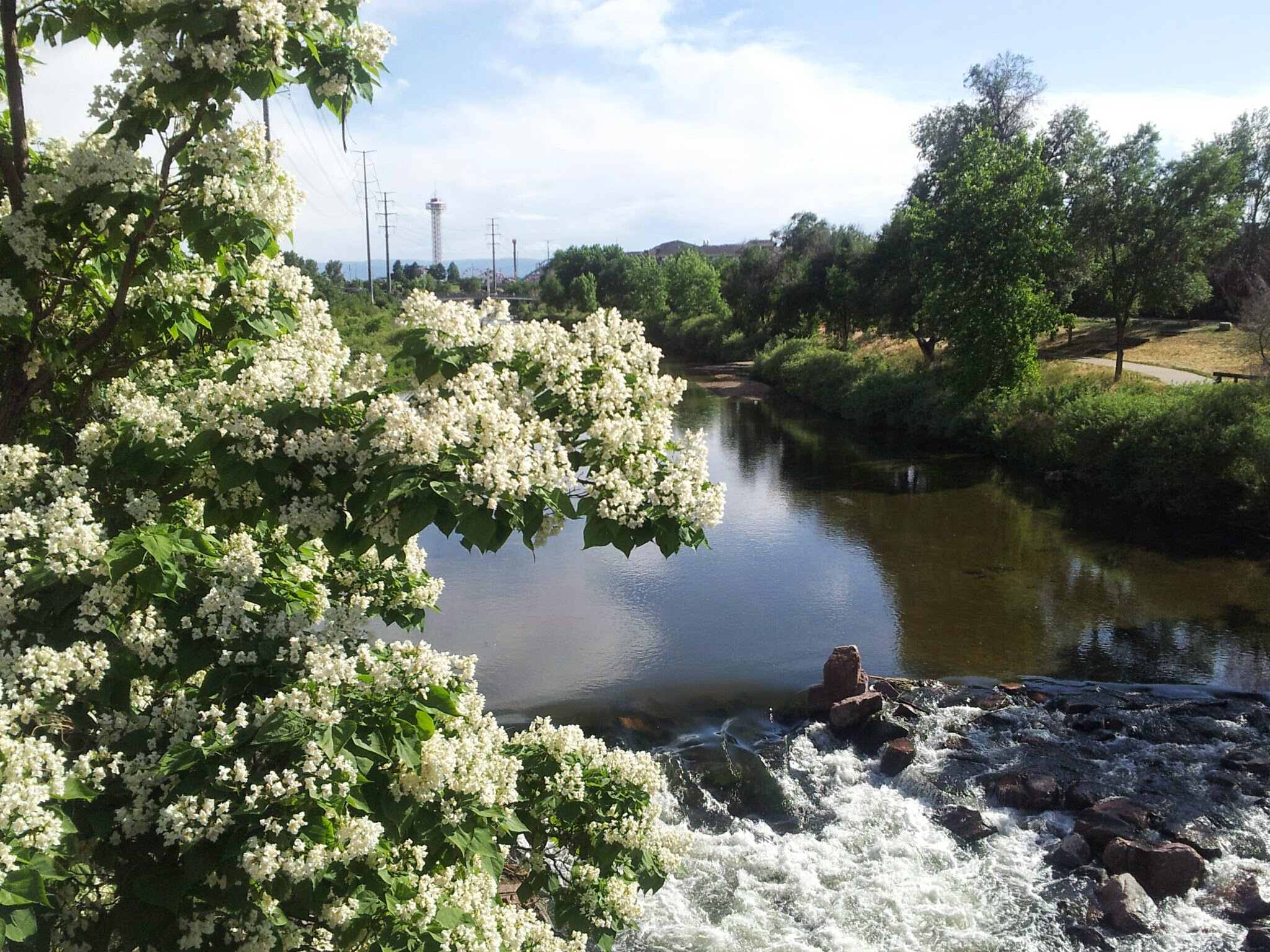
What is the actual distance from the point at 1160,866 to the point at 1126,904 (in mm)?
966

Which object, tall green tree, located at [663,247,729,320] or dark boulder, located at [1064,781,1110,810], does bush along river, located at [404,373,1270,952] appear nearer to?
dark boulder, located at [1064,781,1110,810]

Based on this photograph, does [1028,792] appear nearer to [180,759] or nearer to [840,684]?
[840,684]

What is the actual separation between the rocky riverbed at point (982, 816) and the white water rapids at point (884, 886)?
0.09ft

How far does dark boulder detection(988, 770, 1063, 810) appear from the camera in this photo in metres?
13.7

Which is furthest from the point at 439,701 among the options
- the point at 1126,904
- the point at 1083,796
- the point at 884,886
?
the point at 1083,796

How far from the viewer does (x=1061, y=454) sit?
33.3 meters

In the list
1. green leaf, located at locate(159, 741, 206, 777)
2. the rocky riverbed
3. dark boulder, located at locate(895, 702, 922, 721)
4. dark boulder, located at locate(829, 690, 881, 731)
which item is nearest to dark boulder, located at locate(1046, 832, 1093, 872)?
the rocky riverbed

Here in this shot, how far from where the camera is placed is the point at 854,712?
52.2 feet

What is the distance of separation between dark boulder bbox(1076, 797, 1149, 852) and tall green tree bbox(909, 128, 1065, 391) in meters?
25.9

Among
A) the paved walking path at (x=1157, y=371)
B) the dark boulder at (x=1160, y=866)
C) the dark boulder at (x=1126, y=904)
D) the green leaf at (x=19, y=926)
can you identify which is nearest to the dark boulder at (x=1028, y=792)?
the dark boulder at (x=1160, y=866)

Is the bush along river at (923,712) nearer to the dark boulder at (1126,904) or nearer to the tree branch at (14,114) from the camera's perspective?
the dark boulder at (1126,904)

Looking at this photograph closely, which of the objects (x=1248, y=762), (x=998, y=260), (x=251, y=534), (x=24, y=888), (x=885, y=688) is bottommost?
(x=1248, y=762)

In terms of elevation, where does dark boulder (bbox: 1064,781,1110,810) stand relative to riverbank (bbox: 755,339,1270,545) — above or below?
below

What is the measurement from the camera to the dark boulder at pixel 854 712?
15.9 metres
